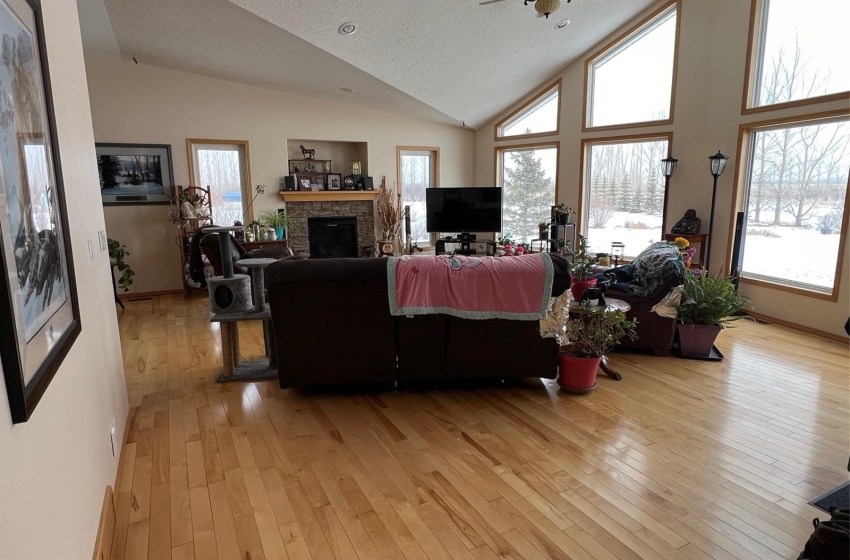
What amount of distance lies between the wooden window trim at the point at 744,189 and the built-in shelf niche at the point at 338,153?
5.01 m

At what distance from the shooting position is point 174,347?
451 centimetres

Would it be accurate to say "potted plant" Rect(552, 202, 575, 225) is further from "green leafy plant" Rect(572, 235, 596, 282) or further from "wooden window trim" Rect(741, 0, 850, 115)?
"green leafy plant" Rect(572, 235, 596, 282)

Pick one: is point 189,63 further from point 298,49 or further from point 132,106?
point 298,49

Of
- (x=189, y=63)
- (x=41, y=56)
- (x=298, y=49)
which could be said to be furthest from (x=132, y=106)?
(x=41, y=56)

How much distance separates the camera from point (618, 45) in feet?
21.3

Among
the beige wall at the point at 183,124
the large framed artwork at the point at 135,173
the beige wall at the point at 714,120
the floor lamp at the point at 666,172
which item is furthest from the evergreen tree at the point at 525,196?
the large framed artwork at the point at 135,173

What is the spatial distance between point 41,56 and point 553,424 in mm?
2849

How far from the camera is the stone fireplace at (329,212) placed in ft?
24.5

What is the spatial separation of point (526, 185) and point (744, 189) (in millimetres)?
3171

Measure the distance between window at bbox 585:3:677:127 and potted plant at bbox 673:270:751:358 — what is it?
9.50 feet

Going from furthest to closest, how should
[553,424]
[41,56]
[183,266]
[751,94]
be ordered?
[183,266] < [751,94] < [553,424] < [41,56]

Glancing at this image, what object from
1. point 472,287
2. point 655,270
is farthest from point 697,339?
point 472,287

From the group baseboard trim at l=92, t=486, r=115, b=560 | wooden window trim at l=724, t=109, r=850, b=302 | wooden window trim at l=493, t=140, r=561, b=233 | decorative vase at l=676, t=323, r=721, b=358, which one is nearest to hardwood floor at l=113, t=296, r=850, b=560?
baseboard trim at l=92, t=486, r=115, b=560

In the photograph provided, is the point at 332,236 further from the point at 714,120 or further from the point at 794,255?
the point at 794,255
